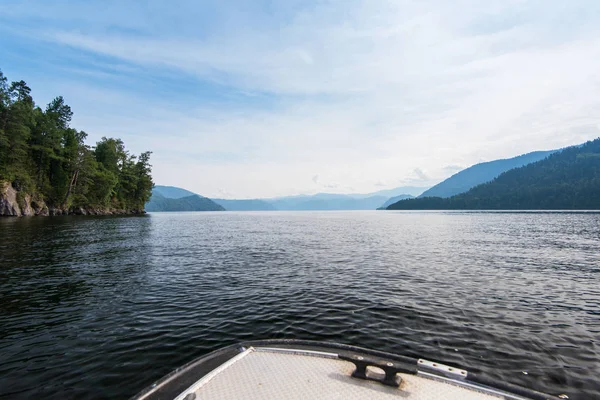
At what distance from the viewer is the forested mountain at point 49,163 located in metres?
89.6

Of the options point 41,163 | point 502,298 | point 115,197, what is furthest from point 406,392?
point 115,197

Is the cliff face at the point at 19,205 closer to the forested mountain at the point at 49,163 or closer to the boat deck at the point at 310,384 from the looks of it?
the forested mountain at the point at 49,163

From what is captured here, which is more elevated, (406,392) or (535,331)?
(406,392)

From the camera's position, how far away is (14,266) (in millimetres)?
24719

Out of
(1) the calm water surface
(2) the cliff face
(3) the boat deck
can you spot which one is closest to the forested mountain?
(2) the cliff face

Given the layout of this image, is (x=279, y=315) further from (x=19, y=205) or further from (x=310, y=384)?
(x=19, y=205)

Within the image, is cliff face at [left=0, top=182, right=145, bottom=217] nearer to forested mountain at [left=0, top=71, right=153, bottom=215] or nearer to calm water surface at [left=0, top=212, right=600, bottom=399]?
forested mountain at [left=0, top=71, right=153, bottom=215]

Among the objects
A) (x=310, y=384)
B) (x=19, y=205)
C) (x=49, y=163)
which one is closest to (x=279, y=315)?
(x=310, y=384)

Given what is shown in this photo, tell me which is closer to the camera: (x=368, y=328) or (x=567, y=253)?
(x=368, y=328)

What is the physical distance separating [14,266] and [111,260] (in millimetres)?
7141

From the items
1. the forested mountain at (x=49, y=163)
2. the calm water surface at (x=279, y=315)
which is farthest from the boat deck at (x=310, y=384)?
the forested mountain at (x=49, y=163)

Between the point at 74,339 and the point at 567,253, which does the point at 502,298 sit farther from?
the point at 567,253

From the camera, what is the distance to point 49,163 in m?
114

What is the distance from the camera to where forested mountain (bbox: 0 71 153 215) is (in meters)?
89.6
